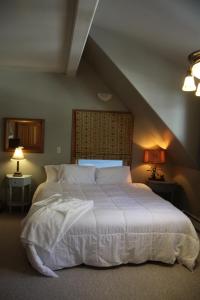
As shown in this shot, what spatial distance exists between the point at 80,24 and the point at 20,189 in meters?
3.25

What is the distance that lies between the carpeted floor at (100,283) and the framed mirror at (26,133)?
7.69ft

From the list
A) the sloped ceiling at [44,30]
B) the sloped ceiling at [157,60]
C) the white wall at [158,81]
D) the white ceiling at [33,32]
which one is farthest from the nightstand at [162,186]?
the white ceiling at [33,32]

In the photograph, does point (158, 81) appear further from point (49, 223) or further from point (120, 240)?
point (49, 223)

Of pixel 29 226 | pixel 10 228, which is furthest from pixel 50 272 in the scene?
pixel 10 228

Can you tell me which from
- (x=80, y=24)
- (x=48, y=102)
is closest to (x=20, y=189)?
(x=48, y=102)

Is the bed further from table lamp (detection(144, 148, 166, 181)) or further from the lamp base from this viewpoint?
table lamp (detection(144, 148, 166, 181))

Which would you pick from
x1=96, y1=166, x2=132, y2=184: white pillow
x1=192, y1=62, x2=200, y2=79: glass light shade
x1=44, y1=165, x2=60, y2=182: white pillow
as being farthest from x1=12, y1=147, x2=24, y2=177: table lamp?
x1=192, y1=62, x2=200, y2=79: glass light shade

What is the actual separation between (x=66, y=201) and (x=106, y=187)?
1.24 m

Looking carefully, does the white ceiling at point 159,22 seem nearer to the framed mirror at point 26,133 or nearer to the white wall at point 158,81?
the white wall at point 158,81

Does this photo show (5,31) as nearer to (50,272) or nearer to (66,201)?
(66,201)

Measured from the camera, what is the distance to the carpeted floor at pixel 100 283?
7.42ft

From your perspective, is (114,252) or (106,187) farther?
(106,187)

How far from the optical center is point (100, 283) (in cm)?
245

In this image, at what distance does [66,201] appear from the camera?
3.07 metres
